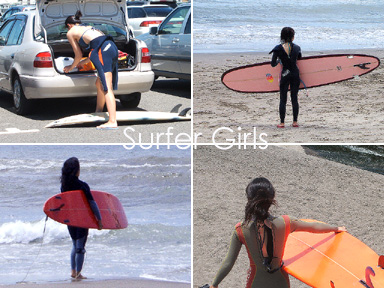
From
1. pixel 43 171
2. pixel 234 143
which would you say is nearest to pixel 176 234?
pixel 234 143

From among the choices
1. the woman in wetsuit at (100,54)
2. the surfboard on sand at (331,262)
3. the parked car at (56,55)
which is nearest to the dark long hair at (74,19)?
the woman in wetsuit at (100,54)

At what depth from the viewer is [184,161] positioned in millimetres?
11562

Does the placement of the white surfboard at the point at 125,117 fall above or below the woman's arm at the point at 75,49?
below

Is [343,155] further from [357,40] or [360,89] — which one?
[357,40]

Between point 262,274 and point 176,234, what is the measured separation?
396cm

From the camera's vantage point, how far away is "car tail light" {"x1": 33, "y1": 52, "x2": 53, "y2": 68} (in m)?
7.17

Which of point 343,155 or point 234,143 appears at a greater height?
point 234,143

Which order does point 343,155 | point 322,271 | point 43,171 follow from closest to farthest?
1. point 322,271
2. point 343,155
3. point 43,171

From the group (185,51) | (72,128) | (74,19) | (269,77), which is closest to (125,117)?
(72,128)

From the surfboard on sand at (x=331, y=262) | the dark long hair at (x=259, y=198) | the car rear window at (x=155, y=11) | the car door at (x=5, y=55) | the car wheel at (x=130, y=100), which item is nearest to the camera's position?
the dark long hair at (x=259, y=198)

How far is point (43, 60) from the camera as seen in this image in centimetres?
717

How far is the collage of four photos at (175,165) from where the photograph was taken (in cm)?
494

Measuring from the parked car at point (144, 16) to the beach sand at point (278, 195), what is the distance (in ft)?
26.4

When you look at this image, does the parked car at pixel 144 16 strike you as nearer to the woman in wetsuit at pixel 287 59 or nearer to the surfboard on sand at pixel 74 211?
the woman in wetsuit at pixel 287 59
